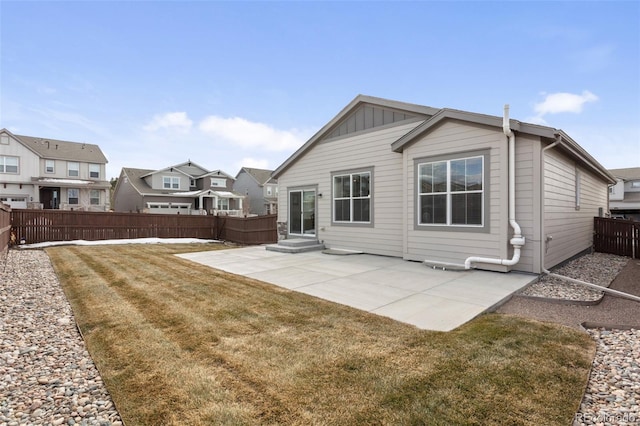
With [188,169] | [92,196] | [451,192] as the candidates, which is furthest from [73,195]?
[451,192]

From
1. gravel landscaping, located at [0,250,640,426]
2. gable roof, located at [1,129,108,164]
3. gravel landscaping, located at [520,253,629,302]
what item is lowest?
gravel landscaping, located at [520,253,629,302]

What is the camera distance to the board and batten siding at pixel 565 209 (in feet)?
23.5

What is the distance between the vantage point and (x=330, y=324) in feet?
13.0

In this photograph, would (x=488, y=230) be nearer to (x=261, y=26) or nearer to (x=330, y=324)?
(x=330, y=324)

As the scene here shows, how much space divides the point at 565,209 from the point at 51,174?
3502cm

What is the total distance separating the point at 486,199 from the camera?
7.15 meters

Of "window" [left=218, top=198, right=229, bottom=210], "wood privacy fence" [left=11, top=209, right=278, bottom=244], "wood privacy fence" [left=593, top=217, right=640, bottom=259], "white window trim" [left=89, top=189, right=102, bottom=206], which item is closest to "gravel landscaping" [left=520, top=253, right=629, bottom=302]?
"wood privacy fence" [left=593, top=217, right=640, bottom=259]

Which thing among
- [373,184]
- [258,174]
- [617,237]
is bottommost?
[617,237]

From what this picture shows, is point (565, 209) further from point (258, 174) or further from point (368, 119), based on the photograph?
point (258, 174)

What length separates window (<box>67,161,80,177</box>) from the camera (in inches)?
1099

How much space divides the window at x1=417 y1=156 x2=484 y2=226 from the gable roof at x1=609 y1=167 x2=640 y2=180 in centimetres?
3718

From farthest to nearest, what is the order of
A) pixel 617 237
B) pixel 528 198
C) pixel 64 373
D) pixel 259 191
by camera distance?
pixel 259 191 → pixel 617 237 → pixel 528 198 → pixel 64 373

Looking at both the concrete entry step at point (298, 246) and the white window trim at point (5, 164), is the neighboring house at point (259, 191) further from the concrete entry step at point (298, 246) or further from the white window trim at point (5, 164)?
the concrete entry step at point (298, 246)

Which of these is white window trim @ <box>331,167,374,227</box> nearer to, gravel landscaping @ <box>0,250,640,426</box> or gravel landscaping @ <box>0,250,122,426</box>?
gravel landscaping @ <box>0,250,640,426</box>
